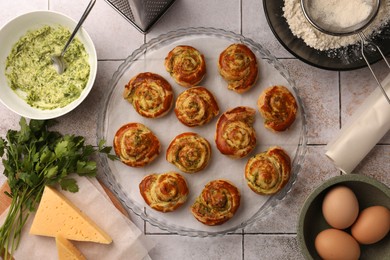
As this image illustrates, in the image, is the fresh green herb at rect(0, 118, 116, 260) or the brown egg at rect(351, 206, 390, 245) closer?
the brown egg at rect(351, 206, 390, 245)

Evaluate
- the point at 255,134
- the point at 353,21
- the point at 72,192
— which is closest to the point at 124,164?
the point at 72,192

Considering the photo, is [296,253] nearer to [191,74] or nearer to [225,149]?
[225,149]

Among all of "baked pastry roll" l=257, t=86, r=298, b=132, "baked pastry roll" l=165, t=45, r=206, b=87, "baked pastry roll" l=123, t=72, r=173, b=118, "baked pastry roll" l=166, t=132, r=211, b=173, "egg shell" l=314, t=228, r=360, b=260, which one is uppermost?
"baked pastry roll" l=165, t=45, r=206, b=87

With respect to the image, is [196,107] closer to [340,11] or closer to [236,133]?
[236,133]

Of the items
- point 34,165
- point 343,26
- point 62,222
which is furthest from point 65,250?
point 343,26

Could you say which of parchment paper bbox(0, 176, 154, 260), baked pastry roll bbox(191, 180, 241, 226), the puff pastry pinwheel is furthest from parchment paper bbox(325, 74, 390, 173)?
parchment paper bbox(0, 176, 154, 260)

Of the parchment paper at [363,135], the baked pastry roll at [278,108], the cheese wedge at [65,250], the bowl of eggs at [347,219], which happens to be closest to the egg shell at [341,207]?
the bowl of eggs at [347,219]

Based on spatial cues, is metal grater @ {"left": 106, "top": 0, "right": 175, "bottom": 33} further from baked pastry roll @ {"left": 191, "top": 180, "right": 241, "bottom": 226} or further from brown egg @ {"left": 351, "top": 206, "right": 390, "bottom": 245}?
brown egg @ {"left": 351, "top": 206, "right": 390, "bottom": 245}

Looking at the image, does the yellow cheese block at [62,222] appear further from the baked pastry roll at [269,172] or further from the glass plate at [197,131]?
the baked pastry roll at [269,172]
